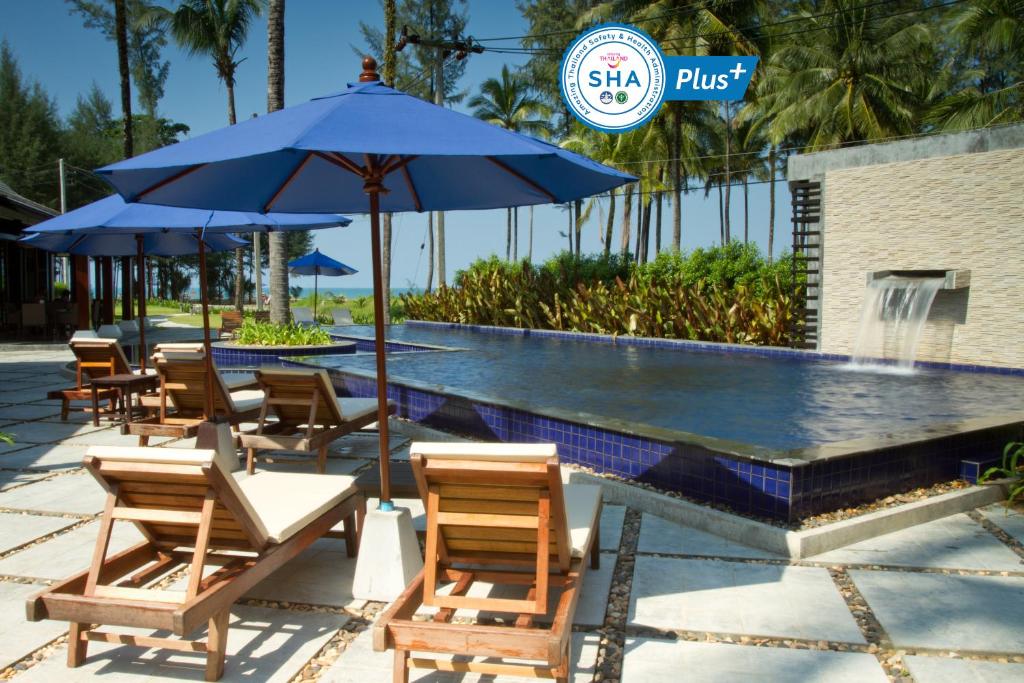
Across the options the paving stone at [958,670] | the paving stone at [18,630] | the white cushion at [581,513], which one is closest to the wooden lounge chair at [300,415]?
the paving stone at [18,630]

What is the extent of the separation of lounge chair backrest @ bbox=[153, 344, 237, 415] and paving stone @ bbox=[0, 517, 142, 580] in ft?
6.36

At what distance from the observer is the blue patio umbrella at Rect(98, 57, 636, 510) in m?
2.99

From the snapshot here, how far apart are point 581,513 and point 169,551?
1.81 meters

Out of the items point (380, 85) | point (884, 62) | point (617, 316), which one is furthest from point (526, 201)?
point (884, 62)

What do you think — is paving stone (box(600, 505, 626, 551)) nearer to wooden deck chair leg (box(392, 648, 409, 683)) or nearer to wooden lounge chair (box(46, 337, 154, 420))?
wooden deck chair leg (box(392, 648, 409, 683))

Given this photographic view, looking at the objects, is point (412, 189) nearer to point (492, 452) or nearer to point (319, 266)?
point (492, 452)

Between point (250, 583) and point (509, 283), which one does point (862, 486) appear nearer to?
point (250, 583)

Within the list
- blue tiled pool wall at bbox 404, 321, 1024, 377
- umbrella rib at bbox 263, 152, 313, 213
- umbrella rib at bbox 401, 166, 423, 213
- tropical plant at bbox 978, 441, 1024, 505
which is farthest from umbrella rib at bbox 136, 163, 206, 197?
blue tiled pool wall at bbox 404, 321, 1024, 377

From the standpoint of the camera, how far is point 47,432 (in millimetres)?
7414

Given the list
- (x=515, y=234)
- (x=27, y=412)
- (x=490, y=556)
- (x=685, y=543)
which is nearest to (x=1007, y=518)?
(x=685, y=543)

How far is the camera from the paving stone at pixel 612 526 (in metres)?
4.26

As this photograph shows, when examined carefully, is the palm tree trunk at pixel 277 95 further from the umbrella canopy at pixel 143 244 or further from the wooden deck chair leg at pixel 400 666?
the wooden deck chair leg at pixel 400 666

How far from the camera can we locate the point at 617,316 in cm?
1574

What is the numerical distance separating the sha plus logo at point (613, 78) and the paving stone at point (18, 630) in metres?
11.4
